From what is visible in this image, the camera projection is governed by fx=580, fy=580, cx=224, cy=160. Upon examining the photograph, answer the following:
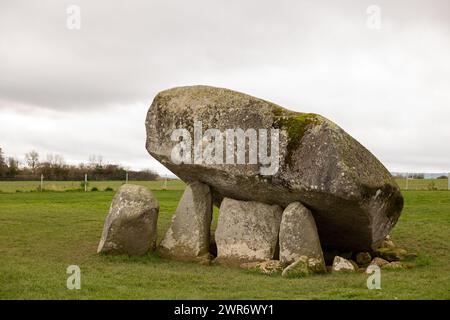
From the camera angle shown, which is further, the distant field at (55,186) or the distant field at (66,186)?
the distant field at (66,186)

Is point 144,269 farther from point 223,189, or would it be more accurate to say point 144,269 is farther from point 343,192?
point 343,192

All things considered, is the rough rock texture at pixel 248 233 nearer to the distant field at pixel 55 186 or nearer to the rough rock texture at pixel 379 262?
the rough rock texture at pixel 379 262

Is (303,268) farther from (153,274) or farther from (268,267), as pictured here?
(153,274)

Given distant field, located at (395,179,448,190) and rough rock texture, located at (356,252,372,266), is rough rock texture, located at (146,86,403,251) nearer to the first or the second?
rough rock texture, located at (356,252,372,266)

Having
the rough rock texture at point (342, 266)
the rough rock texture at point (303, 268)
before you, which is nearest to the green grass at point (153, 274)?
the rough rock texture at point (303, 268)

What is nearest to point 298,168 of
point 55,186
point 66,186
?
point 55,186

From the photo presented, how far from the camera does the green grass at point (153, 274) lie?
11375 millimetres

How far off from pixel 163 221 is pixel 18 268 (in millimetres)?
9571

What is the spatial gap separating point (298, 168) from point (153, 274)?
4579mm

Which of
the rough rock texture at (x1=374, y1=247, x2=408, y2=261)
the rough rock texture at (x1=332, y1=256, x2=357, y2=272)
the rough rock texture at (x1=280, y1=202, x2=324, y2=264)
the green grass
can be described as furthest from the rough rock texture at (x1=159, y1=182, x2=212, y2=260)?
the rough rock texture at (x1=374, y1=247, x2=408, y2=261)

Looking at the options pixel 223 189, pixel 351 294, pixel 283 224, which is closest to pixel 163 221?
pixel 223 189

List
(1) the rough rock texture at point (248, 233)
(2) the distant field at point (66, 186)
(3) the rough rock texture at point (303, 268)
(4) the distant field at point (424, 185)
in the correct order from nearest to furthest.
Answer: (3) the rough rock texture at point (303, 268) → (1) the rough rock texture at point (248, 233) → (2) the distant field at point (66, 186) → (4) the distant field at point (424, 185)

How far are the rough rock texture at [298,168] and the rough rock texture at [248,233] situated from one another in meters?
0.32

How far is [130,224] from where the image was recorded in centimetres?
1587
